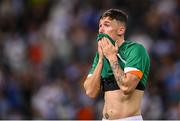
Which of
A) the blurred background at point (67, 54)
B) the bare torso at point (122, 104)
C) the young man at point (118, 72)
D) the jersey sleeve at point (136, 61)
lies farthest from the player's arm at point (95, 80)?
the blurred background at point (67, 54)

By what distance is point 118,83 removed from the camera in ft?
23.0

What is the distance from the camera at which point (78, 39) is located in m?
15.3

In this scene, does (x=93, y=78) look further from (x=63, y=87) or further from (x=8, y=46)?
(x=8, y=46)

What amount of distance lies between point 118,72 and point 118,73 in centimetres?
1

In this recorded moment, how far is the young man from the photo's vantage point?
7.02m

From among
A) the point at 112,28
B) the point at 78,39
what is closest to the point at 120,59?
the point at 112,28

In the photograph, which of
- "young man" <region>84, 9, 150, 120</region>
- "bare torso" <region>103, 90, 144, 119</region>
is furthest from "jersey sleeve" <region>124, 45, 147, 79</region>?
"bare torso" <region>103, 90, 144, 119</region>

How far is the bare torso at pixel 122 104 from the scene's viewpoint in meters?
7.14

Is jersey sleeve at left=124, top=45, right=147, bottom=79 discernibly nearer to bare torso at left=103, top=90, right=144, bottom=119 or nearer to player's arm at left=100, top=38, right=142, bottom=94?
player's arm at left=100, top=38, right=142, bottom=94

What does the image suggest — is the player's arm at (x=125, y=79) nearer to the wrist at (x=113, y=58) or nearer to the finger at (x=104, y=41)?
the wrist at (x=113, y=58)

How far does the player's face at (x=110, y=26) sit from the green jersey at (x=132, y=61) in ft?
0.53

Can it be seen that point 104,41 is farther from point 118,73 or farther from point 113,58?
point 118,73

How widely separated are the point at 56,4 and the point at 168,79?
4.46m

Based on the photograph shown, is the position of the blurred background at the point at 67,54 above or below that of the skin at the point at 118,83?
below
